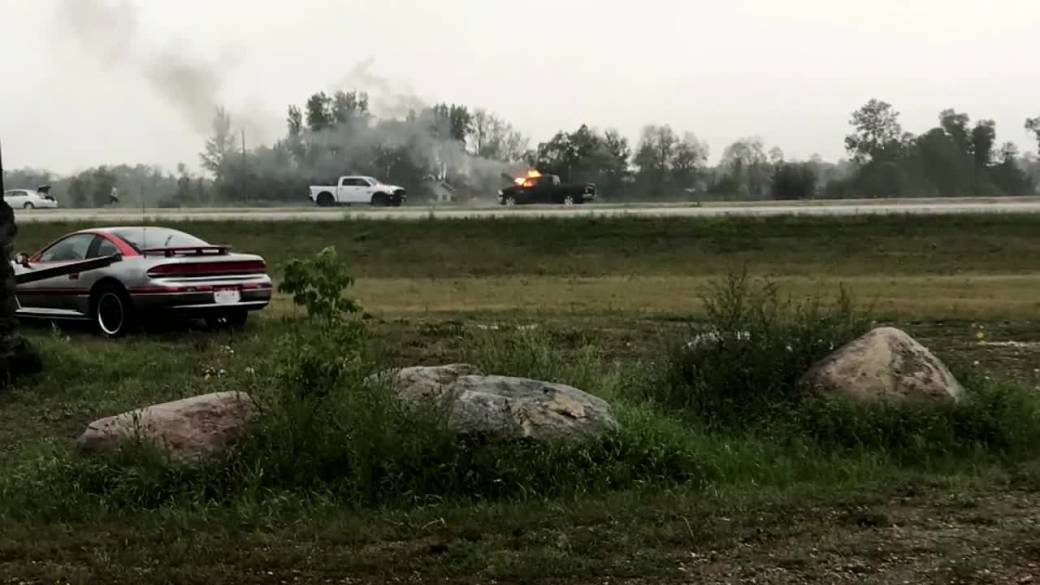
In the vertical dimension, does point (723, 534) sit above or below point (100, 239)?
below

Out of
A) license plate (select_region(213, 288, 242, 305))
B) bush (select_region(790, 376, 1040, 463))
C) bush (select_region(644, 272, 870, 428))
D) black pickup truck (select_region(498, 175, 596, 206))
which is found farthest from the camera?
black pickup truck (select_region(498, 175, 596, 206))

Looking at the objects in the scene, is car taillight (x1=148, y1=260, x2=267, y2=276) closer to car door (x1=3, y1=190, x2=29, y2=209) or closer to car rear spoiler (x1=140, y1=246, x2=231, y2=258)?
car rear spoiler (x1=140, y1=246, x2=231, y2=258)

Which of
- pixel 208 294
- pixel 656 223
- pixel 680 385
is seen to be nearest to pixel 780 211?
pixel 656 223

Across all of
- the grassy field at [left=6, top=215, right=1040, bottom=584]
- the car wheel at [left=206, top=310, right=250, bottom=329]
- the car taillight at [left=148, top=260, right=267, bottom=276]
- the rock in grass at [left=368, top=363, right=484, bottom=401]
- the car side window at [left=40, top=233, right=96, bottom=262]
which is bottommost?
the car wheel at [left=206, top=310, right=250, bottom=329]

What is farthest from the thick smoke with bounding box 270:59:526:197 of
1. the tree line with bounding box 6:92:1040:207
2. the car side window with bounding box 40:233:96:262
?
the car side window with bounding box 40:233:96:262

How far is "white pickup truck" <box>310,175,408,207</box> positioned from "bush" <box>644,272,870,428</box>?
1614 inches

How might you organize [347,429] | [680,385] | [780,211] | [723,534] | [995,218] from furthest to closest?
[780,211] < [995,218] < [680,385] < [347,429] < [723,534]

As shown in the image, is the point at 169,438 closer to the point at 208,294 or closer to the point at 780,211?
the point at 208,294

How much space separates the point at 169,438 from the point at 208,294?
7165mm

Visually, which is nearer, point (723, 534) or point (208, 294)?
point (723, 534)

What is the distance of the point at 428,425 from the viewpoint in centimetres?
610

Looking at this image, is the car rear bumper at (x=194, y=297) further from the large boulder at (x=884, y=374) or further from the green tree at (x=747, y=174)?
the green tree at (x=747, y=174)

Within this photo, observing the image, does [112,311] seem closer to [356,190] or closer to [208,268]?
[208,268]

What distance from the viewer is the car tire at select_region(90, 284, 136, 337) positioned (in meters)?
13.1
